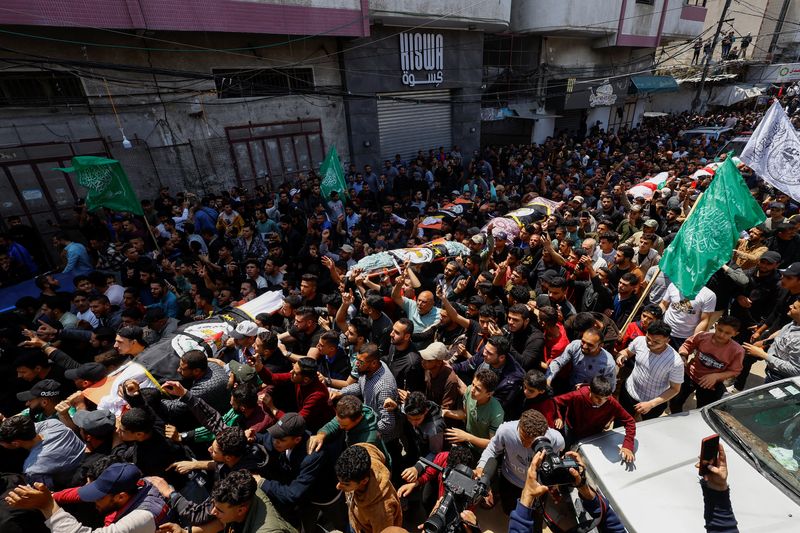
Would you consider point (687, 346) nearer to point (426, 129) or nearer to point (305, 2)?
point (305, 2)

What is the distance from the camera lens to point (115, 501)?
8.16ft

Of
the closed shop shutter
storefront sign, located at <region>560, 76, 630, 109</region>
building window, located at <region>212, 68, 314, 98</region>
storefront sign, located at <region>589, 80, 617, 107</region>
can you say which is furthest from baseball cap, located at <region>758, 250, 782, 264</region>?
storefront sign, located at <region>589, 80, 617, 107</region>

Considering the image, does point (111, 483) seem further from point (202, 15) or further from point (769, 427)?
point (202, 15)

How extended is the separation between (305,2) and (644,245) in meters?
10.5

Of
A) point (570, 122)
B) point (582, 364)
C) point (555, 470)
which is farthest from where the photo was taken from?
point (570, 122)

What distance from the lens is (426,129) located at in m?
15.4

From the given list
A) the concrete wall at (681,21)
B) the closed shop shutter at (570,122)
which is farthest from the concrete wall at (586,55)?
the closed shop shutter at (570,122)

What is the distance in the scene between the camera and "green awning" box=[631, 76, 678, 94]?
2155 centimetres

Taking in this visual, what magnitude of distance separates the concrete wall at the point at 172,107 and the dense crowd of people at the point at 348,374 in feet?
10.5

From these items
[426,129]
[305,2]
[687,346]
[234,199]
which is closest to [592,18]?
[426,129]


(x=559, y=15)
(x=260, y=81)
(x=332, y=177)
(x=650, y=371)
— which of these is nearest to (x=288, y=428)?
(x=650, y=371)

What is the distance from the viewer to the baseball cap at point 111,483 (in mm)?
2428

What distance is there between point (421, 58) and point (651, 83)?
1622 cm

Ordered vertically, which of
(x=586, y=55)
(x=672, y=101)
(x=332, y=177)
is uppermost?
(x=586, y=55)
